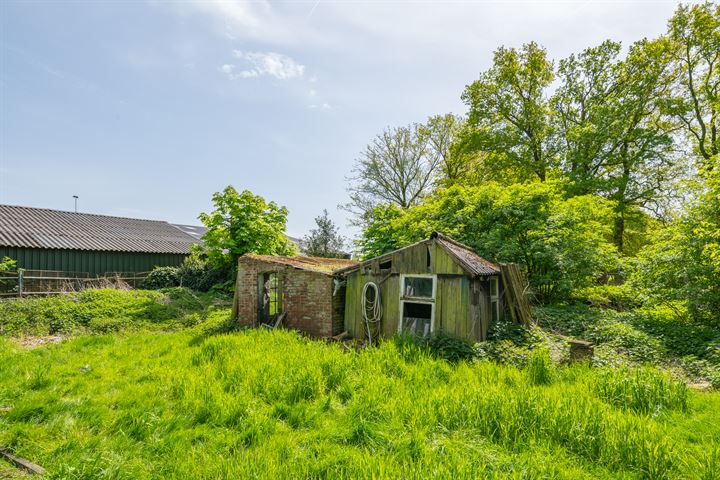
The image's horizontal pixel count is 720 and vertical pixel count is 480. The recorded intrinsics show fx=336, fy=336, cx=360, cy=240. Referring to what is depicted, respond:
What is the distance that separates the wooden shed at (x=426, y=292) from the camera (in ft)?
27.2

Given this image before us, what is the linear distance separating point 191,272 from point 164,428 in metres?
16.8

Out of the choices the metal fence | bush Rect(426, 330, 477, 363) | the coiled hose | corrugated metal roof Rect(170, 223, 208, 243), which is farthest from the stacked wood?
corrugated metal roof Rect(170, 223, 208, 243)

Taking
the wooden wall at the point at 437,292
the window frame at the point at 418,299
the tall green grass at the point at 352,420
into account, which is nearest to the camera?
the tall green grass at the point at 352,420

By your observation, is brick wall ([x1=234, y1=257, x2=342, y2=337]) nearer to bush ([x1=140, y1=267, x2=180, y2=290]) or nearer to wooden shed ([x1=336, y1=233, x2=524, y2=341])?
wooden shed ([x1=336, y1=233, x2=524, y2=341])

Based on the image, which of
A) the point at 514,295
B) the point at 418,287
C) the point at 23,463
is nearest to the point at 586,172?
the point at 514,295

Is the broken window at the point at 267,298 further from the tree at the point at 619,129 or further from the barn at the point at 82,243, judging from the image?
the tree at the point at 619,129

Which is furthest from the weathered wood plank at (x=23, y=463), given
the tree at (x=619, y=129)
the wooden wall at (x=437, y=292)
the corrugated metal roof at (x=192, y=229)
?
the corrugated metal roof at (x=192, y=229)

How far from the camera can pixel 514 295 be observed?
9836 mm

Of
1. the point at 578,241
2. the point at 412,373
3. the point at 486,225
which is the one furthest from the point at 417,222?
the point at 412,373

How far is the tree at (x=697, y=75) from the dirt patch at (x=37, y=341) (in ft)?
85.0

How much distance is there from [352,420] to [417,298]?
4883mm

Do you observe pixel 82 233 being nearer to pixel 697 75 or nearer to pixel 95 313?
pixel 95 313

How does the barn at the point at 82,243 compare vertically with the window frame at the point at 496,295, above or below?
above

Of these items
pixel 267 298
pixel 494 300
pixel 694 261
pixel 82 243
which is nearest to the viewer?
pixel 694 261
